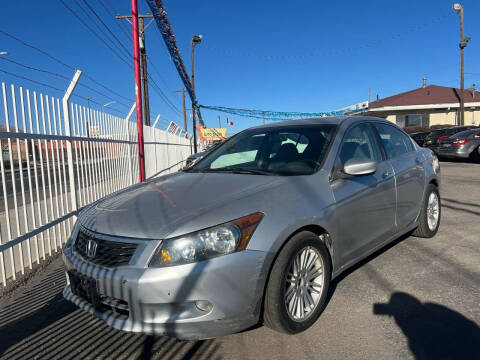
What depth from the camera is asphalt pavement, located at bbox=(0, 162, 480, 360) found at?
230 cm

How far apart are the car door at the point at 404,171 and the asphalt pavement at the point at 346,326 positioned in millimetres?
540

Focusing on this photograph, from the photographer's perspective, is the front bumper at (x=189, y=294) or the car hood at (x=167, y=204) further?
the car hood at (x=167, y=204)

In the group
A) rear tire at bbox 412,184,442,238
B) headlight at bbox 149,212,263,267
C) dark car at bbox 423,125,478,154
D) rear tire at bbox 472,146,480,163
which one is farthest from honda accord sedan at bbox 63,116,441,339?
dark car at bbox 423,125,478,154

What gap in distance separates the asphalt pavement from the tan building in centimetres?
2522

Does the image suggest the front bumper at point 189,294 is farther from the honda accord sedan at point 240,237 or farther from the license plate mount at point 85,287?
the license plate mount at point 85,287

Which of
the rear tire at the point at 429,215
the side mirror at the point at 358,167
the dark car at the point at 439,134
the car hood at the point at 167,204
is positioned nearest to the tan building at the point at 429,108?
the dark car at the point at 439,134

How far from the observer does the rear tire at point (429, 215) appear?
13.9 feet

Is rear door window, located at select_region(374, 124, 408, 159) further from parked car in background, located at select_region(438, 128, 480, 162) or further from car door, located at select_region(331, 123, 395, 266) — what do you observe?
parked car in background, located at select_region(438, 128, 480, 162)

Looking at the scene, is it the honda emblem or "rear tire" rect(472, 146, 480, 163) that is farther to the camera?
"rear tire" rect(472, 146, 480, 163)

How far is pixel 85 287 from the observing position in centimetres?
231

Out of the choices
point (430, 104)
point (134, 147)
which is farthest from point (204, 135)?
point (134, 147)

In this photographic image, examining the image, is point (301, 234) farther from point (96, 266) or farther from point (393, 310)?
point (96, 266)

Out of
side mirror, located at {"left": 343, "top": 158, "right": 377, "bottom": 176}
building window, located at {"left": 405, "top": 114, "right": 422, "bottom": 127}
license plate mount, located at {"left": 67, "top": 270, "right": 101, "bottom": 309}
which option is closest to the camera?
license plate mount, located at {"left": 67, "top": 270, "right": 101, "bottom": 309}

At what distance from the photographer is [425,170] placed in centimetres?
427
